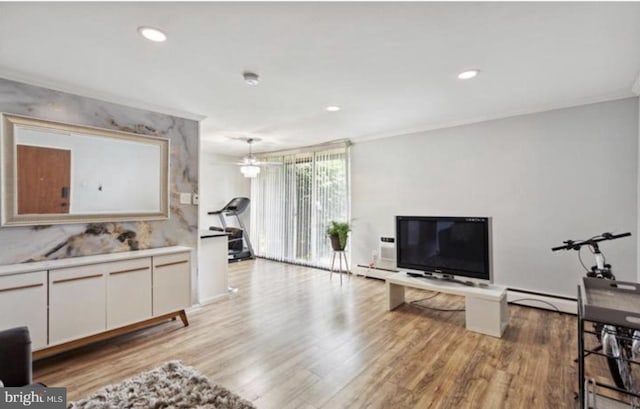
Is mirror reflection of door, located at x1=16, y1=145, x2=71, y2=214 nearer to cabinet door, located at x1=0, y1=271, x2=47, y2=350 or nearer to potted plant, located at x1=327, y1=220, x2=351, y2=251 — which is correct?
cabinet door, located at x1=0, y1=271, x2=47, y2=350

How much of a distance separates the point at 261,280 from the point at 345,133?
9.39 ft

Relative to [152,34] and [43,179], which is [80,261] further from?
[152,34]

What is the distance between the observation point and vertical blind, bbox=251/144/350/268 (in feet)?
17.9

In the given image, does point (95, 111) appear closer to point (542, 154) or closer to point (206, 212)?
point (206, 212)

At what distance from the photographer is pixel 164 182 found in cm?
342

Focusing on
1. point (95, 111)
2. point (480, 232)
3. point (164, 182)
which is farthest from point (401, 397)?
point (95, 111)

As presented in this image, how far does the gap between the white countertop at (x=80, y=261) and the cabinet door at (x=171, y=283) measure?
9 cm

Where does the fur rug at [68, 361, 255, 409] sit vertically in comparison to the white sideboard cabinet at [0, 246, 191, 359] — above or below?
below


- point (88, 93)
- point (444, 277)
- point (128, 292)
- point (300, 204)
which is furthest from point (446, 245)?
point (88, 93)

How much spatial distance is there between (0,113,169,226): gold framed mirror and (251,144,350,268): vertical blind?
2.91 metres

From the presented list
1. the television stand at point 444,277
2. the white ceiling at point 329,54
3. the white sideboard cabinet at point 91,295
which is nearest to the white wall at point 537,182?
the white ceiling at point 329,54

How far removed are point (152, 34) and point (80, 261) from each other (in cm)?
204

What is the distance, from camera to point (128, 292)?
2748mm

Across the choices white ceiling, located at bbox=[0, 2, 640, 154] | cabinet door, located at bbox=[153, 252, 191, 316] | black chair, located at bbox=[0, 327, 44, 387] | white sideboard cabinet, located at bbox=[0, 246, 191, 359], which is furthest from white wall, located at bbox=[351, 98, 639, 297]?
black chair, located at bbox=[0, 327, 44, 387]
